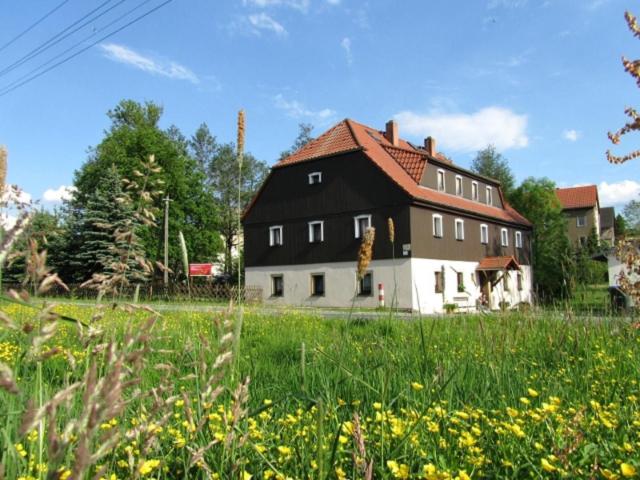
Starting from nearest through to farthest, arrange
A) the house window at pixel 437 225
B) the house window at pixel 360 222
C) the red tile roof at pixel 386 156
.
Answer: the red tile roof at pixel 386 156
the house window at pixel 360 222
the house window at pixel 437 225

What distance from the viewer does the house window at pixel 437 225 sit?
95.6ft

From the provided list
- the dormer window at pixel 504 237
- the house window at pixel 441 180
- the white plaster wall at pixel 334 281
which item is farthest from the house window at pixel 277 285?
the dormer window at pixel 504 237

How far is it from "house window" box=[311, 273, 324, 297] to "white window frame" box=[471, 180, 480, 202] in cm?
1284

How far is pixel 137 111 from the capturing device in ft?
177

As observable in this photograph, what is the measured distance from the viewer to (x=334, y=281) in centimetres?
2905

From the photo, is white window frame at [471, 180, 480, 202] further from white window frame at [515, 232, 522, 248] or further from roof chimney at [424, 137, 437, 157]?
white window frame at [515, 232, 522, 248]

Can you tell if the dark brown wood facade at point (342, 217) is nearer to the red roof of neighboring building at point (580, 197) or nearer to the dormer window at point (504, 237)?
the dormer window at point (504, 237)

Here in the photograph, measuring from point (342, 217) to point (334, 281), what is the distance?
3798 millimetres

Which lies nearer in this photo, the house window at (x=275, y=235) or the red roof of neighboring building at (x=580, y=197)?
the house window at (x=275, y=235)

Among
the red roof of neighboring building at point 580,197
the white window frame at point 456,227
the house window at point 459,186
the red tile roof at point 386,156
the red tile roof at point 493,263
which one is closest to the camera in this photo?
the red tile roof at point 386,156

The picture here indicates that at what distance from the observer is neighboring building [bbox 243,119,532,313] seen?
90.2 ft

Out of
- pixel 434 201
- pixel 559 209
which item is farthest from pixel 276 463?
pixel 559 209

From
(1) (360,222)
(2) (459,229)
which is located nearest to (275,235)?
(1) (360,222)

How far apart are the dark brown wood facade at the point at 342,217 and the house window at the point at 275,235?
0.26 m
